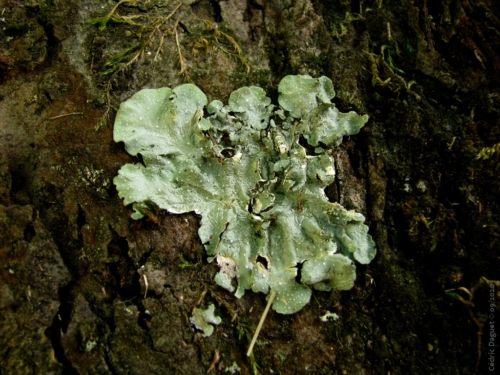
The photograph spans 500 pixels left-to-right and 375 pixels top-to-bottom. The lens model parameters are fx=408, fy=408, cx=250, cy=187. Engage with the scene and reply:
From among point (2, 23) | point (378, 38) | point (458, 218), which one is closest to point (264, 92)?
point (378, 38)

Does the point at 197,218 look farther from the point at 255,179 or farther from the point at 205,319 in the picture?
the point at 205,319

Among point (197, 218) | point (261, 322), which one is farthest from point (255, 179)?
point (261, 322)

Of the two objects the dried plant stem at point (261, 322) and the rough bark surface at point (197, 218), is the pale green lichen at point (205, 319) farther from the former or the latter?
the dried plant stem at point (261, 322)

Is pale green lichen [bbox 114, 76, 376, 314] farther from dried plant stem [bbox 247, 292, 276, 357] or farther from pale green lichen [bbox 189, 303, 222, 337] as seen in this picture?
pale green lichen [bbox 189, 303, 222, 337]

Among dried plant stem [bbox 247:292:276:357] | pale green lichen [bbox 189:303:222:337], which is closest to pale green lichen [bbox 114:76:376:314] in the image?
dried plant stem [bbox 247:292:276:357]

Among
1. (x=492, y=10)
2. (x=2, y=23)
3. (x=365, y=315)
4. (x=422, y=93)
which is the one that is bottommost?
(x=365, y=315)

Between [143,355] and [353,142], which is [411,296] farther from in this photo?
[143,355]
